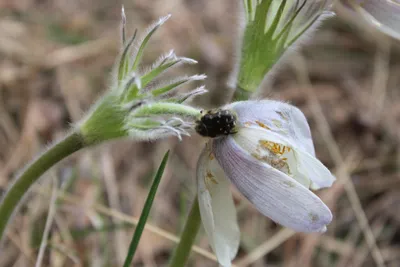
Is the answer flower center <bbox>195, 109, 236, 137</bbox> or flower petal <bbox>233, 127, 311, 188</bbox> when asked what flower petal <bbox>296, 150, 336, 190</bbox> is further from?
flower center <bbox>195, 109, 236, 137</bbox>

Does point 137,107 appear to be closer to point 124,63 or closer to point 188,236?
point 124,63

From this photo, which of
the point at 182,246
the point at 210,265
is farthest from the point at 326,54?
the point at 182,246

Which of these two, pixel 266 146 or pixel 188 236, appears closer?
pixel 266 146

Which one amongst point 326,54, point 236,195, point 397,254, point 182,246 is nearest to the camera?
point 182,246

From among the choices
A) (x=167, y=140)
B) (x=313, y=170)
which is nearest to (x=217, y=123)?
(x=313, y=170)

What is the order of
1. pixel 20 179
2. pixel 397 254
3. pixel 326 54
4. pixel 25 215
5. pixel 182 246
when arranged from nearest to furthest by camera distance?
pixel 20 179
pixel 182 246
pixel 25 215
pixel 397 254
pixel 326 54

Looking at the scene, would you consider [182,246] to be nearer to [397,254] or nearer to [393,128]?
[397,254]
